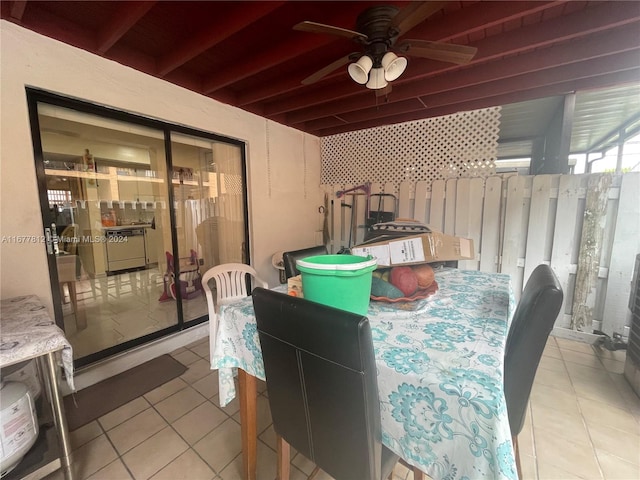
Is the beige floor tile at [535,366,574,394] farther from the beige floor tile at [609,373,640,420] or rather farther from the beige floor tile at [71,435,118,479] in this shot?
the beige floor tile at [71,435,118,479]

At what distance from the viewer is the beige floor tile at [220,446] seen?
1.45 metres

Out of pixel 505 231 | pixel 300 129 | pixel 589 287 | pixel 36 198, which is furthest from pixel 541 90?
pixel 36 198

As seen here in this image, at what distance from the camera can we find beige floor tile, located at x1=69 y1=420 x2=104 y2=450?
5.16ft

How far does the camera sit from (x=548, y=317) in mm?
879

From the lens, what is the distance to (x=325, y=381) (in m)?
0.79

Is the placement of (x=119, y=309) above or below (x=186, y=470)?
above

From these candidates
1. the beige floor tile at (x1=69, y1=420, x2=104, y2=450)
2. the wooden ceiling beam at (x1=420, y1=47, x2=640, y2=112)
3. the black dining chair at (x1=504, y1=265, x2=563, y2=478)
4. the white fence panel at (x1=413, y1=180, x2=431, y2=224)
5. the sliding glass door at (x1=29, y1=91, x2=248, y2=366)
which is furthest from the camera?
the white fence panel at (x1=413, y1=180, x2=431, y2=224)

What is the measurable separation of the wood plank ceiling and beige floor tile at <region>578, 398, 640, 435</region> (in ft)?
8.00

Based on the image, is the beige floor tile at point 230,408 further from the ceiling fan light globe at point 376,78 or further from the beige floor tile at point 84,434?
the ceiling fan light globe at point 376,78

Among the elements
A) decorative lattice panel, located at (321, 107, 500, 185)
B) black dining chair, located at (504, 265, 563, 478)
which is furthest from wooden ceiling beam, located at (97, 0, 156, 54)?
decorative lattice panel, located at (321, 107, 500, 185)

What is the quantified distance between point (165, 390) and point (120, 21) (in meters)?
2.50

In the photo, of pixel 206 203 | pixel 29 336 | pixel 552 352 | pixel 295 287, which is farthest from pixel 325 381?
pixel 552 352

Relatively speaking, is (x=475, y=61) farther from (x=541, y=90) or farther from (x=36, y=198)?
(x=36, y=198)

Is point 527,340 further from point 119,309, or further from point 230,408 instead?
point 119,309
